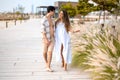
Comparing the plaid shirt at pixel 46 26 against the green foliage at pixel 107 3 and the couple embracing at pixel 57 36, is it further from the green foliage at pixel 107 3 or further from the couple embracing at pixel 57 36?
the green foliage at pixel 107 3

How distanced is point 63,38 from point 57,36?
26 cm

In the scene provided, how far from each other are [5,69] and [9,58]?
2.63m

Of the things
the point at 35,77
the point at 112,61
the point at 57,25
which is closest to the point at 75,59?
the point at 57,25

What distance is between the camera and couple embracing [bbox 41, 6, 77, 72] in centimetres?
1110

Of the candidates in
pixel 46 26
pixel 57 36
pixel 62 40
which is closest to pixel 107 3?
pixel 57 36

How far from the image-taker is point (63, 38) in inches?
446

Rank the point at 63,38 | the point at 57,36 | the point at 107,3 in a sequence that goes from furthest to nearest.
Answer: the point at 107,3 → the point at 57,36 → the point at 63,38

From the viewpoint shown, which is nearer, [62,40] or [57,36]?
[62,40]

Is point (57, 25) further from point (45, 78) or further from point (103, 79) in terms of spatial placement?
point (103, 79)

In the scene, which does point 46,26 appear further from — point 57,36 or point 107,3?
point 107,3

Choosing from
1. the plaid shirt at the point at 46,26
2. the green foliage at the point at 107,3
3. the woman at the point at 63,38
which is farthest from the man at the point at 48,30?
the green foliage at the point at 107,3

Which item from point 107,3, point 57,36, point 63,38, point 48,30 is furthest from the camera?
point 107,3

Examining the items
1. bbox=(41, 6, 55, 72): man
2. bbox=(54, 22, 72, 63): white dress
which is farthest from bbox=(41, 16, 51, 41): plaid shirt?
bbox=(54, 22, 72, 63): white dress

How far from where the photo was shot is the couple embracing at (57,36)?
11102 mm
